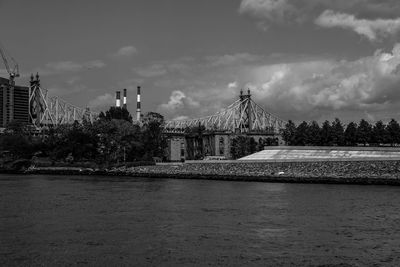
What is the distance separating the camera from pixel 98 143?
123688 mm

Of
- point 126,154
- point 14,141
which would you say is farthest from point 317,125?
point 14,141

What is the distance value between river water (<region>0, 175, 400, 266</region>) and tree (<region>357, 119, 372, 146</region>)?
8826 centimetres

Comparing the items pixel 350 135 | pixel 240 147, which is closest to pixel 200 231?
pixel 350 135

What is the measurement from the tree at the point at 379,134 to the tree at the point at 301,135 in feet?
55.5

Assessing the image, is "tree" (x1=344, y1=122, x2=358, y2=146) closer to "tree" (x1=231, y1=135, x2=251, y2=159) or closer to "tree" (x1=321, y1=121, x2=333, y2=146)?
"tree" (x1=321, y1=121, x2=333, y2=146)

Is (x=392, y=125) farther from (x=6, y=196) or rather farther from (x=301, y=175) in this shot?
(x=6, y=196)

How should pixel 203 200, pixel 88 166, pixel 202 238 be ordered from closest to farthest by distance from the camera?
pixel 202 238, pixel 203 200, pixel 88 166

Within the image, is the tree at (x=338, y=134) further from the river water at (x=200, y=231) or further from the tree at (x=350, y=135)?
the river water at (x=200, y=231)

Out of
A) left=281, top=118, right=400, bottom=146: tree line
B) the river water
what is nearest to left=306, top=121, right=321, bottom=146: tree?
left=281, top=118, right=400, bottom=146: tree line

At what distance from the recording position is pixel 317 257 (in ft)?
82.9

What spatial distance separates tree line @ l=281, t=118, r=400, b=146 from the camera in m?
137

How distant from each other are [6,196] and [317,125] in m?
107

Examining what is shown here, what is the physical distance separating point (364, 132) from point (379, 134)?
3.58 meters

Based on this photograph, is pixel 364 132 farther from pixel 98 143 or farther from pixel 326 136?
pixel 98 143
